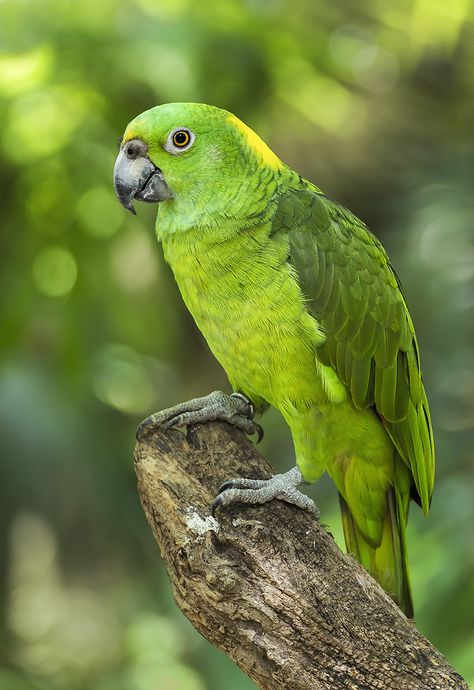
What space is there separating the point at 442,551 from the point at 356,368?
85cm

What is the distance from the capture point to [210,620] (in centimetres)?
153

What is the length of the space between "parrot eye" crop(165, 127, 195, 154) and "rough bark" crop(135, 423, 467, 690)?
2.26 ft

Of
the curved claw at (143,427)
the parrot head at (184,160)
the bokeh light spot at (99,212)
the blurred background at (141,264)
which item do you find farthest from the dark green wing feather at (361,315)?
the bokeh light spot at (99,212)

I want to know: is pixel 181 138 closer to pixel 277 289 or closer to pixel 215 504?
pixel 277 289

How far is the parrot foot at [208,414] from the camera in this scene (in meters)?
1.83

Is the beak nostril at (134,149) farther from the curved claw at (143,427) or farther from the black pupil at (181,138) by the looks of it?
the curved claw at (143,427)

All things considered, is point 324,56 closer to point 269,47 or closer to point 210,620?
point 269,47

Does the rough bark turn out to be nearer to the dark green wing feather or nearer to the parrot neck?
the dark green wing feather

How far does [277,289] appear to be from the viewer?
183 centimetres

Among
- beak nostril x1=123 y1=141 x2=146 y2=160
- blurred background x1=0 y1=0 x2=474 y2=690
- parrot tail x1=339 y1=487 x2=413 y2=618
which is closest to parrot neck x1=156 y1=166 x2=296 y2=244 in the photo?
beak nostril x1=123 y1=141 x2=146 y2=160

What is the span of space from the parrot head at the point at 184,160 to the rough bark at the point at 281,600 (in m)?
0.61

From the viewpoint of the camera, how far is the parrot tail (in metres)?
2.05

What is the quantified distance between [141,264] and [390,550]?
180 centimetres

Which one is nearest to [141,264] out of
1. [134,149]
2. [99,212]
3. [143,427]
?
[99,212]
